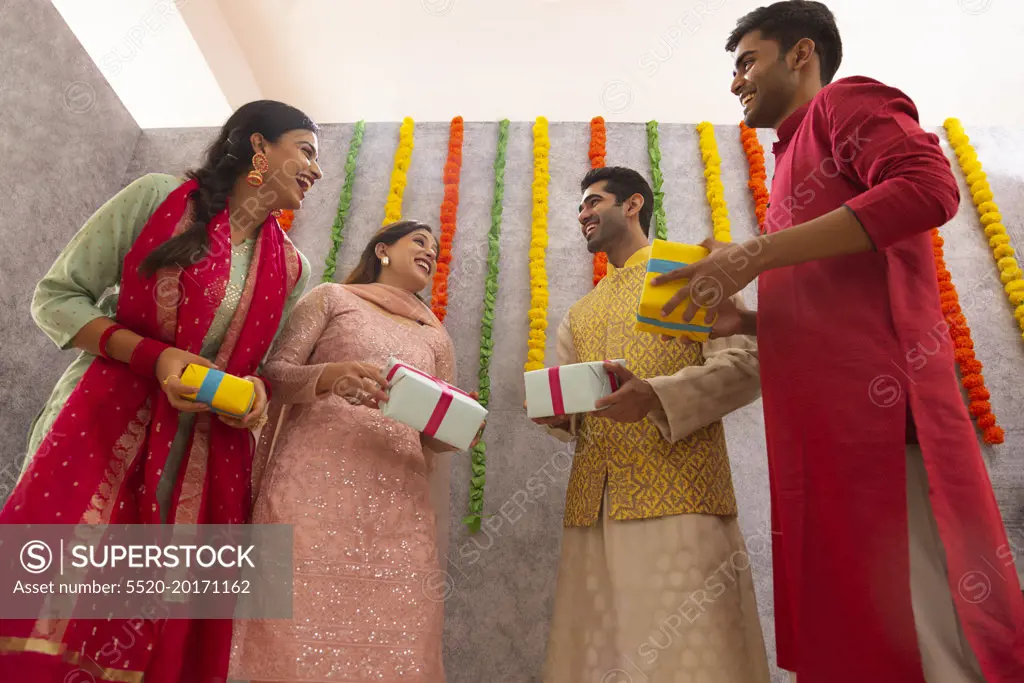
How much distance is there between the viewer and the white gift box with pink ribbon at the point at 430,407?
1.72 m

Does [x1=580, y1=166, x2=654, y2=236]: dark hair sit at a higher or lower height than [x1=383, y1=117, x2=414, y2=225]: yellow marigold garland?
lower

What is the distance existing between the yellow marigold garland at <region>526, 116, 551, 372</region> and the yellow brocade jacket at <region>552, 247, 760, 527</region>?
70 centimetres

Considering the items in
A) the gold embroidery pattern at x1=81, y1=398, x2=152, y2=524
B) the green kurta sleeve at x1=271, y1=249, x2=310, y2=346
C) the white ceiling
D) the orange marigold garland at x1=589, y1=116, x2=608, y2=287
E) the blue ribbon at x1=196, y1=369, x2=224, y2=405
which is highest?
the white ceiling

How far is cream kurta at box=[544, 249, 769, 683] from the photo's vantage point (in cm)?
165

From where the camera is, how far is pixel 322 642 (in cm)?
159

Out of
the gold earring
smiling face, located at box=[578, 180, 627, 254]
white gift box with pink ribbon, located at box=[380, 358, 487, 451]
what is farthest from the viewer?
smiling face, located at box=[578, 180, 627, 254]

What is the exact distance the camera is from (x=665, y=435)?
72.3 inches

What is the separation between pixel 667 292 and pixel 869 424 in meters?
0.48

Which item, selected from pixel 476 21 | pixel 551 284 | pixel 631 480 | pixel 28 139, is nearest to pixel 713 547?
pixel 631 480

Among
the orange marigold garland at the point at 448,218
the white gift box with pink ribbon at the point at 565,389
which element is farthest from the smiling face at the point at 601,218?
the orange marigold garland at the point at 448,218

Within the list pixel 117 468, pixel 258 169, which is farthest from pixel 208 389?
pixel 258 169

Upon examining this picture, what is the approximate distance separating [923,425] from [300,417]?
1447 mm

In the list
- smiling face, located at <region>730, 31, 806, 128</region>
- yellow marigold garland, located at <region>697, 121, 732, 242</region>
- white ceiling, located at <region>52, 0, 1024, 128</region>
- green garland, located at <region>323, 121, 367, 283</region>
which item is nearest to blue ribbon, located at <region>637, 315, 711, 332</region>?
smiling face, located at <region>730, 31, 806, 128</region>

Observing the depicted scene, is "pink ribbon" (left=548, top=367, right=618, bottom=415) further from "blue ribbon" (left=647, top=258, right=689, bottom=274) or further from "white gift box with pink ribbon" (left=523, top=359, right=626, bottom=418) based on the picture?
"blue ribbon" (left=647, top=258, right=689, bottom=274)
